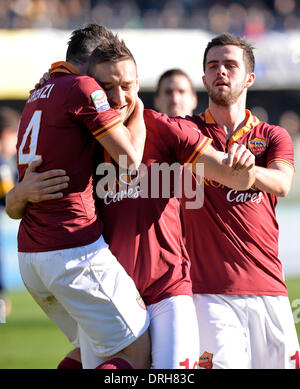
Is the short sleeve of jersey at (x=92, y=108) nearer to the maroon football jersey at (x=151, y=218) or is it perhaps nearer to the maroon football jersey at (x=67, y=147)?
the maroon football jersey at (x=67, y=147)

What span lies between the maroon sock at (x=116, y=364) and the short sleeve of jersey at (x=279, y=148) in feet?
5.36

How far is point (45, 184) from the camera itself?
10.9 feet

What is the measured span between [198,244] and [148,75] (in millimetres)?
15374

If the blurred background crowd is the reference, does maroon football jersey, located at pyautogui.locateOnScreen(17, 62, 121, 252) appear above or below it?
below

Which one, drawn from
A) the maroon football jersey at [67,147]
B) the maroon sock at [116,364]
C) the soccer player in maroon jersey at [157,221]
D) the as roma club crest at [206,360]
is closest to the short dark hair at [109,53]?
the soccer player in maroon jersey at [157,221]

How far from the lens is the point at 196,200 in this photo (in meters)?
4.46

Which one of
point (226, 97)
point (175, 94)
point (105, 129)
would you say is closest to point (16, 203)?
point (105, 129)

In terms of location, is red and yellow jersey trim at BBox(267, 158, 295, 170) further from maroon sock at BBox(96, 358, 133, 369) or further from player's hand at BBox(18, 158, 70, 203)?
maroon sock at BBox(96, 358, 133, 369)

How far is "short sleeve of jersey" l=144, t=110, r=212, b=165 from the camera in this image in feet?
12.1

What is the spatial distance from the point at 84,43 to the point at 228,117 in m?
1.23

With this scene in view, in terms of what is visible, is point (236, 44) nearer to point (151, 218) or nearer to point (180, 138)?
point (180, 138)

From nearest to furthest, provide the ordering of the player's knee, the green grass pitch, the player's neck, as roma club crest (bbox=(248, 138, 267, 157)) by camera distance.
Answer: the player's knee → as roma club crest (bbox=(248, 138, 267, 157)) → the player's neck → the green grass pitch

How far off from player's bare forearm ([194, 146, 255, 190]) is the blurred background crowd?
50.5 feet

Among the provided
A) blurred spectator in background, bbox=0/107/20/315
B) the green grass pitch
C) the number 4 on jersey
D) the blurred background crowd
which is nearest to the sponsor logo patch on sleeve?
the number 4 on jersey
